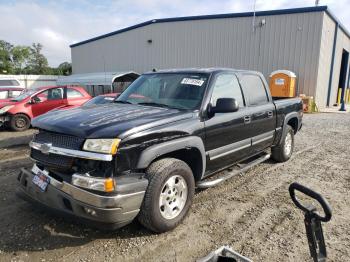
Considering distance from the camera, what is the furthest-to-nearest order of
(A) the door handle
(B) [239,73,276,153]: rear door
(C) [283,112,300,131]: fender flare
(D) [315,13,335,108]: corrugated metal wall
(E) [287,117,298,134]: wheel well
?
1. (D) [315,13,335,108]: corrugated metal wall
2. (E) [287,117,298,134]: wheel well
3. (C) [283,112,300,131]: fender flare
4. (B) [239,73,276,153]: rear door
5. (A) the door handle

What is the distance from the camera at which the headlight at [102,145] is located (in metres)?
2.83

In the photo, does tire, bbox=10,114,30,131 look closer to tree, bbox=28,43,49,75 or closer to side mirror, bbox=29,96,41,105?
side mirror, bbox=29,96,41,105

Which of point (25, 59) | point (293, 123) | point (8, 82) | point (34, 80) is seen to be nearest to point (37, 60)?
point (25, 59)

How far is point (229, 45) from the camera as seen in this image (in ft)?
63.0

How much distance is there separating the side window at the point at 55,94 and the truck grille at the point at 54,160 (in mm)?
7978

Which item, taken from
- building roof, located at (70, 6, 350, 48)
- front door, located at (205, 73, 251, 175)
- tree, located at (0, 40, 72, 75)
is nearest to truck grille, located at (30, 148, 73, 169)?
front door, located at (205, 73, 251, 175)

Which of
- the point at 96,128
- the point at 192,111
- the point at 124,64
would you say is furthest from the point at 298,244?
the point at 124,64

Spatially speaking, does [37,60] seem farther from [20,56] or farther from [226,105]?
[226,105]

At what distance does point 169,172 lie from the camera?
3.18 meters

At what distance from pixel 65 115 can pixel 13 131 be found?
7.87 m

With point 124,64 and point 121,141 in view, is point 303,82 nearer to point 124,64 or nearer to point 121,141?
point 124,64

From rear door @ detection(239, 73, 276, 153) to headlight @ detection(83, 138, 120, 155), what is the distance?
2.36m

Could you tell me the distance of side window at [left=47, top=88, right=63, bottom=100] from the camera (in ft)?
35.5

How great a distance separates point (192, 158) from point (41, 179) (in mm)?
1733
